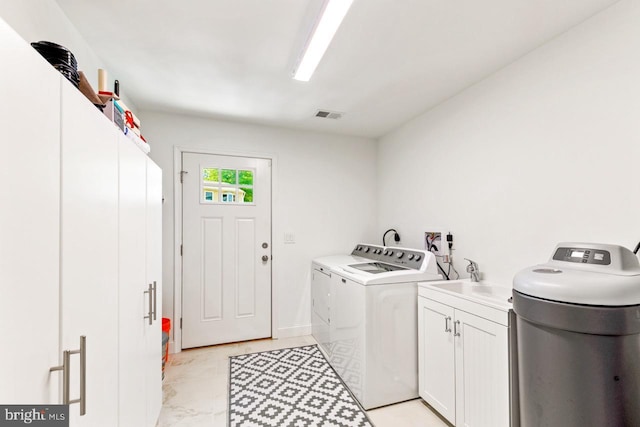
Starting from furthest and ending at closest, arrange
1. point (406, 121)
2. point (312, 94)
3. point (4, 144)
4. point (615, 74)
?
point (406, 121) < point (312, 94) < point (615, 74) < point (4, 144)

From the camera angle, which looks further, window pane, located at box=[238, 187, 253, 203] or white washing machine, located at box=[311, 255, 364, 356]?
window pane, located at box=[238, 187, 253, 203]

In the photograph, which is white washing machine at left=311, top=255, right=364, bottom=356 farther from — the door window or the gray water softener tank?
the gray water softener tank

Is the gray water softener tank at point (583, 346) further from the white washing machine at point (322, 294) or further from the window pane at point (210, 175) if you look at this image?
the window pane at point (210, 175)

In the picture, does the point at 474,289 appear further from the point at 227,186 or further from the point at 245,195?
the point at 227,186

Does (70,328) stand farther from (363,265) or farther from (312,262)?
(312,262)

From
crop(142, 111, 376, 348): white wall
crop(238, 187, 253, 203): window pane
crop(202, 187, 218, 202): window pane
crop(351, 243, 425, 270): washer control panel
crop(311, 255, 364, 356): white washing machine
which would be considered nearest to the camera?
crop(351, 243, 425, 270): washer control panel

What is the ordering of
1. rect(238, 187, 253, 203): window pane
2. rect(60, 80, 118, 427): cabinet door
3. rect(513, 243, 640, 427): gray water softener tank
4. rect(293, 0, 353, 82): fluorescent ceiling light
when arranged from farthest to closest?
rect(238, 187, 253, 203): window pane < rect(293, 0, 353, 82): fluorescent ceiling light < rect(513, 243, 640, 427): gray water softener tank < rect(60, 80, 118, 427): cabinet door

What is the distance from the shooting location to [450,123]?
8.42ft

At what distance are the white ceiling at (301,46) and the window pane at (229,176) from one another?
739 millimetres

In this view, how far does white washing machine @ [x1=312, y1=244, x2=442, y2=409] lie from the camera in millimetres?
2078

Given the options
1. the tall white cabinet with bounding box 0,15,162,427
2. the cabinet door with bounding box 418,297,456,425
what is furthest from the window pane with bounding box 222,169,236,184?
the cabinet door with bounding box 418,297,456,425

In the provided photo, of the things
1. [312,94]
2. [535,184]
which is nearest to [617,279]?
[535,184]

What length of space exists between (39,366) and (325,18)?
1.78 meters

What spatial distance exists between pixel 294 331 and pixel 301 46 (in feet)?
9.65
